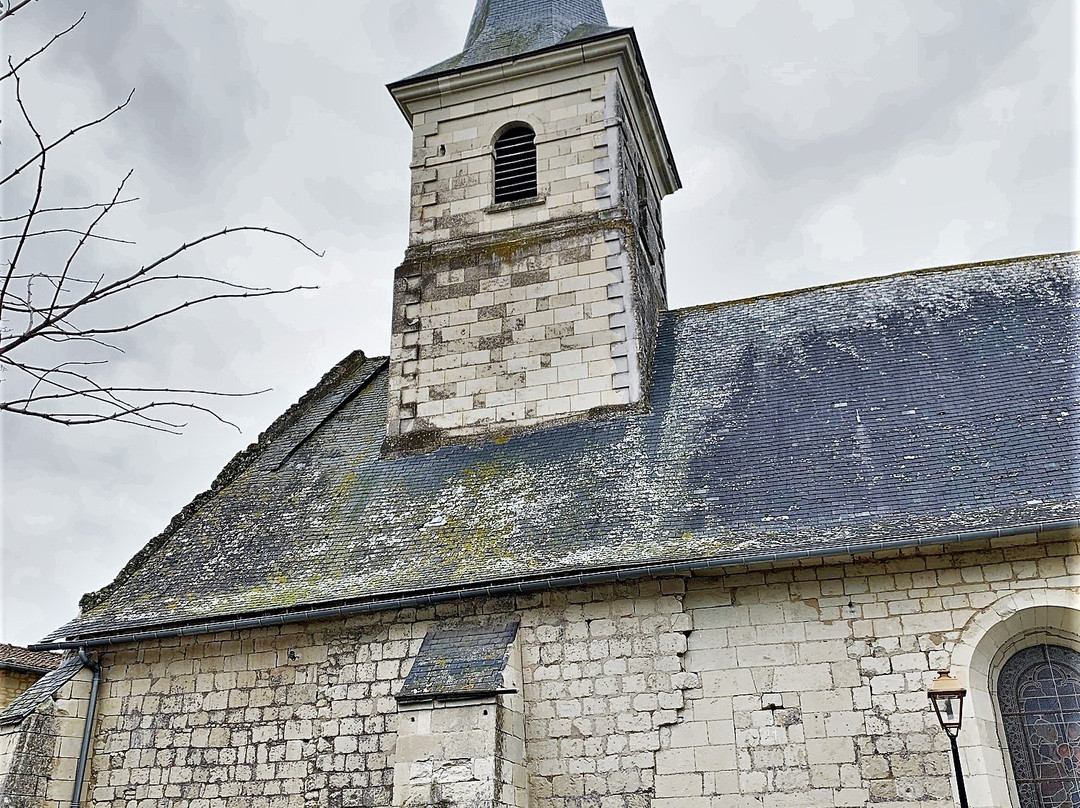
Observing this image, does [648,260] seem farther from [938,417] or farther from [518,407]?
[938,417]

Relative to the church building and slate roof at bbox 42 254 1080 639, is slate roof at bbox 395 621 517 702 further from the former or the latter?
slate roof at bbox 42 254 1080 639

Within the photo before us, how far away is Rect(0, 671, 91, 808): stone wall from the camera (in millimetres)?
8672

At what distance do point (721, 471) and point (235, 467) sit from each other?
5864mm

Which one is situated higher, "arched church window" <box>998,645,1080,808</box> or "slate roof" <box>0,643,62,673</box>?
"slate roof" <box>0,643,62,673</box>

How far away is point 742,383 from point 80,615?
7.09 m

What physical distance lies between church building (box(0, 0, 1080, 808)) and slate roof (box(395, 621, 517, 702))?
1.3 inches

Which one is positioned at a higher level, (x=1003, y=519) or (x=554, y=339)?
(x=554, y=339)

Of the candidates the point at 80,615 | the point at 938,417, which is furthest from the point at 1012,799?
the point at 80,615

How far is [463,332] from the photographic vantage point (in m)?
11.9

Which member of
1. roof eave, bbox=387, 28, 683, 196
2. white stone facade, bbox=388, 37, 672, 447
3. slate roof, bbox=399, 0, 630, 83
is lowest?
white stone facade, bbox=388, 37, 672, 447

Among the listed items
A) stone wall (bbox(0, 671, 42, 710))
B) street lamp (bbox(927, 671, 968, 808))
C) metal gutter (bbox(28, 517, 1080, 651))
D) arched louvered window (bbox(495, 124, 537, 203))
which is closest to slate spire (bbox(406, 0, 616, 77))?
arched louvered window (bbox(495, 124, 537, 203))

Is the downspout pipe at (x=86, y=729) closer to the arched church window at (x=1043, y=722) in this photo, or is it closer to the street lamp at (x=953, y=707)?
the street lamp at (x=953, y=707)

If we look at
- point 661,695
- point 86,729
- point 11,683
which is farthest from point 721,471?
point 11,683

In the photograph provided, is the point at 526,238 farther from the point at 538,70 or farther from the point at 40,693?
the point at 40,693
